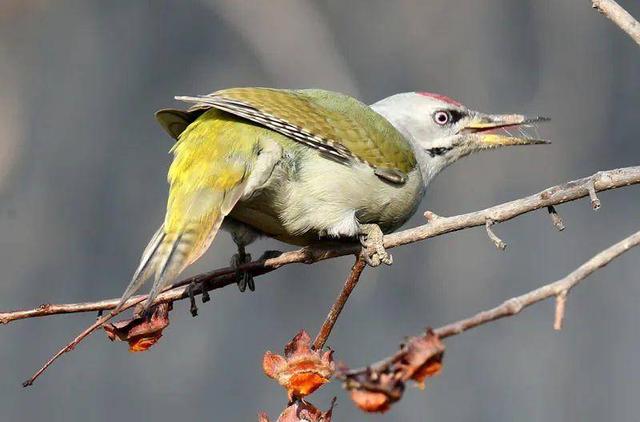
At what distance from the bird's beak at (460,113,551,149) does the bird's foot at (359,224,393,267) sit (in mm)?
597

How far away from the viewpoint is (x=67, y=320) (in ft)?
25.6

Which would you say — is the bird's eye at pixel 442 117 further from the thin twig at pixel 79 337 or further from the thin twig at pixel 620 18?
the thin twig at pixel 79 337

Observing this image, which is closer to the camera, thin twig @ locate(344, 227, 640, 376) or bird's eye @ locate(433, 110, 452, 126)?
thin twig @ locate(344, 227, 640, 376)

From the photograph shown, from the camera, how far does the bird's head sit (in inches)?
160

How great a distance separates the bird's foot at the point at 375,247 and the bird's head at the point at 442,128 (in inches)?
22.9

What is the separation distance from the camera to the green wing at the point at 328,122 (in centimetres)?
349

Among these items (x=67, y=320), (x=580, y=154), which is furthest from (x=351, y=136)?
(x=580, y=154)

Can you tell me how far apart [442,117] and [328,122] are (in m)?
0.59

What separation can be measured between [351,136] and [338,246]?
37 centimetres

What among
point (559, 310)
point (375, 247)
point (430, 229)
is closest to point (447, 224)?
point (430, 229)

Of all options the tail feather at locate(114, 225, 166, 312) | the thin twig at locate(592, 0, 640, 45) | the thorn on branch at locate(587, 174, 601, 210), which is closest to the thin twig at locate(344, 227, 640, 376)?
the thorn on branch at locate(587, 174, 601, 210)

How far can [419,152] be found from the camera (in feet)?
13.7

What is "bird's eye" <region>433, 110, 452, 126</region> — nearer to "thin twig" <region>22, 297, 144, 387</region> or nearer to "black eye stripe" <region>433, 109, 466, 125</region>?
"black eye stripe" <region>433, 109, 466, 125</region>

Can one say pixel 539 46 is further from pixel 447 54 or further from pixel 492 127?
pixel 492 127
